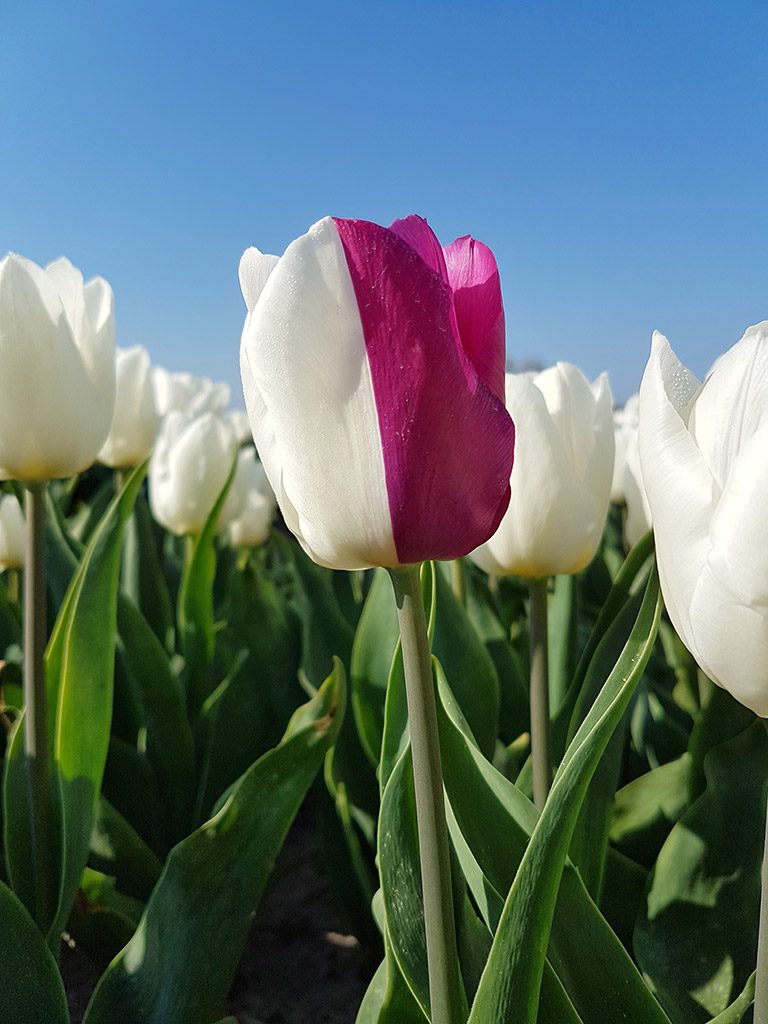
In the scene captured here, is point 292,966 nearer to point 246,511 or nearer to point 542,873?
point 542,873

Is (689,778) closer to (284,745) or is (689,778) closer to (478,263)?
(284,745)

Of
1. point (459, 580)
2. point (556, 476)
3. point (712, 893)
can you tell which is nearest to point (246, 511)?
point (459, 580)

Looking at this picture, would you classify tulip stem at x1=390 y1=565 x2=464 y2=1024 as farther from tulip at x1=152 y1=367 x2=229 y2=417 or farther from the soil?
tulip at x1=152 y1=367 x2=229 y2=417

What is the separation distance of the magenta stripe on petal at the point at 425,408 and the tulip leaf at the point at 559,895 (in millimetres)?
214

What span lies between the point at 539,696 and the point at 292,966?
65 cm

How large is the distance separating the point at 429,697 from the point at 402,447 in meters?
0.14

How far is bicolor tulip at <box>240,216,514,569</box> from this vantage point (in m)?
0.48

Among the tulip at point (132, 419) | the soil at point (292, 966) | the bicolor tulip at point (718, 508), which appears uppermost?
the bicolor tulip at point (718, 508)

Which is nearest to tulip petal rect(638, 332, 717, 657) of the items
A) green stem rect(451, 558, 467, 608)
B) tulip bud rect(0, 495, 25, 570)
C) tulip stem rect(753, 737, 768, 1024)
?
tulip stem rect(753, 737, 768, 1024)

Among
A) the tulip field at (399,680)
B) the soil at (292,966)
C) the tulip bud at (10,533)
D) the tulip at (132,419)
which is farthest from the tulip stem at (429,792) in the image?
the tulip at (132,419)

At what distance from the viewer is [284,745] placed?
83 cm

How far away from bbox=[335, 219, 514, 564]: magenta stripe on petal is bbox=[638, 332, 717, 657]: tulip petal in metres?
0.08

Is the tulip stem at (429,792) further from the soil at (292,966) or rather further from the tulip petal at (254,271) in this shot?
the soil at (292,966)

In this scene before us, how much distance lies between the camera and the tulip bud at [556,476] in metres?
0.87
